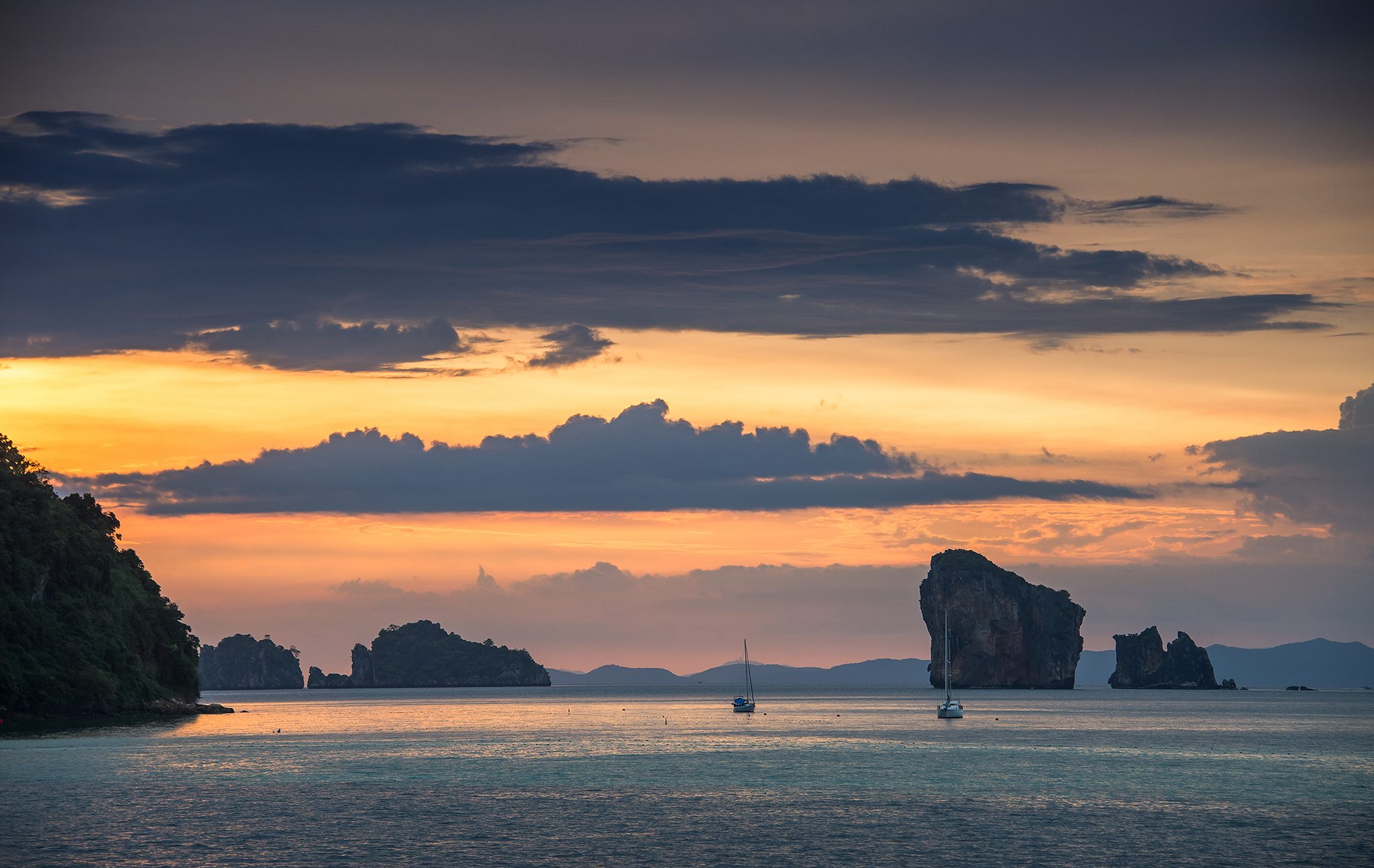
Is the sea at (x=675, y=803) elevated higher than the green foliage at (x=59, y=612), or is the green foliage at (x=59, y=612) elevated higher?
the green foliage at (x=59, y=612)

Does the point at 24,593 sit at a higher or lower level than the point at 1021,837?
higher

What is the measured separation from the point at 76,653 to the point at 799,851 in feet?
401

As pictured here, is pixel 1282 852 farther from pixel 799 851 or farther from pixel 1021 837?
pixel 799 851

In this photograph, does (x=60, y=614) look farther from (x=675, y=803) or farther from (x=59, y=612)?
(x=675, y=803)

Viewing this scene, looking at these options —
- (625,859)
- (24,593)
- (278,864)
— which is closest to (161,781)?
(278,864)

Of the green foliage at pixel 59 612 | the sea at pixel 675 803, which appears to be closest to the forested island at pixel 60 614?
the green foliage at pixel 59 612

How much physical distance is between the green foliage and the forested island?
128mm

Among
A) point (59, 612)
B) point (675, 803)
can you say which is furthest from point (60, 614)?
point (675, 803)

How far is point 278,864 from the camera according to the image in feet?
212

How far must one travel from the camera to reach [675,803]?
3543 inches

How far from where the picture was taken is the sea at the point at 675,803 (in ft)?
225

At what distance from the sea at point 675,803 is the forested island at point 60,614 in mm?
7644

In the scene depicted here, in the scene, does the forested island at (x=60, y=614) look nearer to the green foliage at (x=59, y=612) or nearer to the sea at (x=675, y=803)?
the green foliage at (x=59, y=612)

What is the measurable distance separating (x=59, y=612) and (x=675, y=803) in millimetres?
108348
